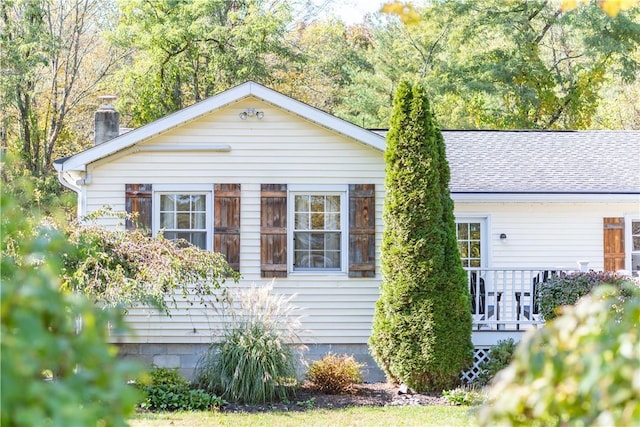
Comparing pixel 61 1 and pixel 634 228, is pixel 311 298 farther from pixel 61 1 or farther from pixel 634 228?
pixel 61 1

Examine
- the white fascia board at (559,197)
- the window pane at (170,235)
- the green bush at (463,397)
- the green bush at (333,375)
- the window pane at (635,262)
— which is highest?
the white fascia board at (559,197)

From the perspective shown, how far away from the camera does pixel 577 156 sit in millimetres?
15430

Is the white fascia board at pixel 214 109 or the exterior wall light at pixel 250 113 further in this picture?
the exterior wall light at pixel 250 113

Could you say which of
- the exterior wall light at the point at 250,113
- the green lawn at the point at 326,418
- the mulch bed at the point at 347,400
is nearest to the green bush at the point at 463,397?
the mulch bed at the point at 347,400

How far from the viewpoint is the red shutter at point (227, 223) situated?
40.1 ft

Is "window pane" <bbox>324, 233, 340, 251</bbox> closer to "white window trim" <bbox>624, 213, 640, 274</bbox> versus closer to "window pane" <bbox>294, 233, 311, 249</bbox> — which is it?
"window pane" <bbox>294, 233, 311, 249</bbox>

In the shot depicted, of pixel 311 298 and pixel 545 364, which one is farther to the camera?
pixel 311 298

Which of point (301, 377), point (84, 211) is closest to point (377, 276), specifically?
point (301, 377)

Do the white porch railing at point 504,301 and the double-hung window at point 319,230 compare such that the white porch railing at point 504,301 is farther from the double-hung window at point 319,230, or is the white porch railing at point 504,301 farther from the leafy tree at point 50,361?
the leafy tree at point 50,361

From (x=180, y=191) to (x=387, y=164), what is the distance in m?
3.09

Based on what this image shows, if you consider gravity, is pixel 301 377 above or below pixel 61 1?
below

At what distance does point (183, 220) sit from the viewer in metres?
12.3

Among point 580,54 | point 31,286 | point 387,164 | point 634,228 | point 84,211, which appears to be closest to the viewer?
point 31,286

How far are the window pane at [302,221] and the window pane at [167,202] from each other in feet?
5.97
